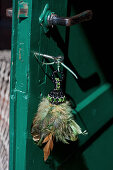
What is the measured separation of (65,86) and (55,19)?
47cm

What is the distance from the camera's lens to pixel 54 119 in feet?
3.89

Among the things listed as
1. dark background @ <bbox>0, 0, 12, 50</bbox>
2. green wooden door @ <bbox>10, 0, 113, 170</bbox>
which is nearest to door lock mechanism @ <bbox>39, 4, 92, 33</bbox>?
green wooden door @ <bbox>10, 0, 113, 170</bbox>

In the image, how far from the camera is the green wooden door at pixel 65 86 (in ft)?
3.76

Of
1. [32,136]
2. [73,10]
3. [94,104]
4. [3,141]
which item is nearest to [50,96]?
[32,136]

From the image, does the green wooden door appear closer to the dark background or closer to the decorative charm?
the decorative charm

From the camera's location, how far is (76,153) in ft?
5.82

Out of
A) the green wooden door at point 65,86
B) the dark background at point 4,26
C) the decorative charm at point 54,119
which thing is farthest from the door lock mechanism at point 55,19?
the dark background at point 4,26

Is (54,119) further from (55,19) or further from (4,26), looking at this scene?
(4,26)

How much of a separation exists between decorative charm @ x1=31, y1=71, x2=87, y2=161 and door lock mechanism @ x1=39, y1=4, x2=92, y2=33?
203 millimetres

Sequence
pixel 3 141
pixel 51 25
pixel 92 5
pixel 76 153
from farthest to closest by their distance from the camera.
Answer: pixel 3 141, pixel 76 153, pixel 92 5, pixel 51 25

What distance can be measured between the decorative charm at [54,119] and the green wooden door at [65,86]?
0.04 meters

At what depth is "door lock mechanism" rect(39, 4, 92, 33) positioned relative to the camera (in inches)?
43.0

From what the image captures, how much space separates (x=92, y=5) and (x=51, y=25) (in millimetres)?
509

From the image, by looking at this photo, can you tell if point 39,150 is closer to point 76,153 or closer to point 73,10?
point 76,153
